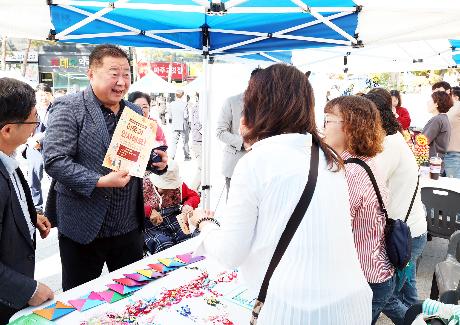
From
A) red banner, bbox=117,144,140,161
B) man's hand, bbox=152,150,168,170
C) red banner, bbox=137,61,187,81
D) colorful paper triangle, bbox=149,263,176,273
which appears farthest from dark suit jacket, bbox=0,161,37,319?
red banner, bbox=137,61,187,81

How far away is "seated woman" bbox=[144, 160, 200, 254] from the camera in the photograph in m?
2.96

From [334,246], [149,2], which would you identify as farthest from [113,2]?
[334,246]

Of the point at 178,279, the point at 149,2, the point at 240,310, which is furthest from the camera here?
the point at 149,2

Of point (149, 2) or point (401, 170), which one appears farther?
point (149, 2)

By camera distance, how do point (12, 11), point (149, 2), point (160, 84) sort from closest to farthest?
point (12, 11), point (149, 2), point (160, 84)

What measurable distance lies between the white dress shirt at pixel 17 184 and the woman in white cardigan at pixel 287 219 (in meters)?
0.79

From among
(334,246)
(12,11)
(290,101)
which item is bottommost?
(334,246)


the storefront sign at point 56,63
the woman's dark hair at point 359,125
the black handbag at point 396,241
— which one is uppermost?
the storefront sign at point 56,63

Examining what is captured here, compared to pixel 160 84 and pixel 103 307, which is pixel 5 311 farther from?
pixel 160 84

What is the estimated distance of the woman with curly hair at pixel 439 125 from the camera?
502cm

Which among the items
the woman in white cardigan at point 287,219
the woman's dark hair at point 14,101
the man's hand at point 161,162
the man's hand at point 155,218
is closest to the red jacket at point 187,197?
the man's hand at point 155,218

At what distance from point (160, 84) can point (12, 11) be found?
11855 millimetres

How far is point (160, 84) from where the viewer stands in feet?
47.6

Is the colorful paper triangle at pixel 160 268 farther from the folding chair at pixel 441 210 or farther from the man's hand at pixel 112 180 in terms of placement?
the folding chair at pixel 441 210
